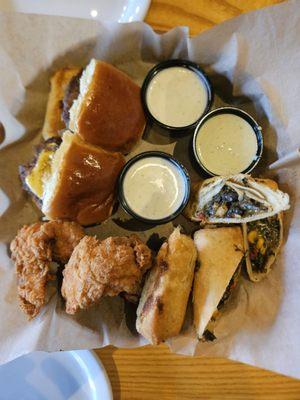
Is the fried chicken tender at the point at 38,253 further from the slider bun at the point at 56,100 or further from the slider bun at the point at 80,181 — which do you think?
the slider bun at the point at 56,100

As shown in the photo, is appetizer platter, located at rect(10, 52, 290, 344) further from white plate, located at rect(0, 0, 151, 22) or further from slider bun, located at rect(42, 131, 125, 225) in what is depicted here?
white plate, located at rect(0, 0, 151, 22)

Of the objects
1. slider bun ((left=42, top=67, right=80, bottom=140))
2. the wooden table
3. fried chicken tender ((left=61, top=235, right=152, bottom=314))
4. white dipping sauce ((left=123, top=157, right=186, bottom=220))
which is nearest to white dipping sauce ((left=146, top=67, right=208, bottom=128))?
white dipping sauce ((left=123, top=157, right=186, bottom=220))

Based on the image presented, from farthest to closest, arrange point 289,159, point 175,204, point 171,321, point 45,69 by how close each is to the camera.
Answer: point 45,69
point 175,204
point 289,159
point 171,321

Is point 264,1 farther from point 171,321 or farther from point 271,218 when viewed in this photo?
point 171,321

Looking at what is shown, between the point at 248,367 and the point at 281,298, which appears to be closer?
the point at 281,298

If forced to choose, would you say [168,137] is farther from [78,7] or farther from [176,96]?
[78,7]

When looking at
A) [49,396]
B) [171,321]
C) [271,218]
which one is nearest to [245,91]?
[271,218]
